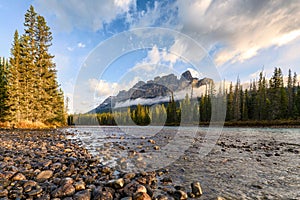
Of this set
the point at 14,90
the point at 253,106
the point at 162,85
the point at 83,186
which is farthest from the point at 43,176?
the point at 253,106

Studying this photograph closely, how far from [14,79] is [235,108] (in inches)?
2251

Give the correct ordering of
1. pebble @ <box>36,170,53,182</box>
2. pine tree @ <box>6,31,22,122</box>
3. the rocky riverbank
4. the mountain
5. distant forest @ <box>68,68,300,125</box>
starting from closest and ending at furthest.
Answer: the rocky riverbank < pebble @ <box>36,170,53,182</box> < the mountain < pine tree @ <box>6,31,22,122</box> < distant forest @ <box>68,68,300,125</box>

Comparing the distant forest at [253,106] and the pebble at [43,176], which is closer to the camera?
the pebble at [43,176]

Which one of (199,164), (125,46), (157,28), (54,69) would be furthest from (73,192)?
(54,69)

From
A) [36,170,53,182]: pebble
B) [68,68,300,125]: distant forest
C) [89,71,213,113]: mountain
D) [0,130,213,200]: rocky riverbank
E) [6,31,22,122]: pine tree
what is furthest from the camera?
[68,68,300,125]: distant forest

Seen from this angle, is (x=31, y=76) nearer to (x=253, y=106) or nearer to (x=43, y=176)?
(x=43, y=176)

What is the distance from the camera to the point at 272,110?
47.5m

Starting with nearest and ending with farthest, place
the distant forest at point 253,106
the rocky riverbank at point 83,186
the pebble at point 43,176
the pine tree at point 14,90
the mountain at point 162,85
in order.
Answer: the rocky riverbank at point 83,186 → the pebble at point 43,176 → the mountain at point 162,85 → the pine tree at point 14,90 → the distant forest at point 253,106

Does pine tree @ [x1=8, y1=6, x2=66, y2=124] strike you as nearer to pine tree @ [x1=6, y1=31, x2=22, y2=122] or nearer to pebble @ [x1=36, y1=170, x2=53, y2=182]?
pine tree @ [x1=6, y1=31, x2=22, y2=122]

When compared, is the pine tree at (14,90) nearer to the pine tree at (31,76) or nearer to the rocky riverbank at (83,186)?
the pine tree at (31,76)

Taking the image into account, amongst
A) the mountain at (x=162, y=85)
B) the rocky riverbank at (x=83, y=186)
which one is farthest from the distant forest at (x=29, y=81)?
the rocky riverbank at (x=83, y=186)

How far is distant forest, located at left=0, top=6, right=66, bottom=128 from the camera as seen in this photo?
21.9m

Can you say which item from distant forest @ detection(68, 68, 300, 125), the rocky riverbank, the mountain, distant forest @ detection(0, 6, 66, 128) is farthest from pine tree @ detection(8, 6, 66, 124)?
the rocky riverbank

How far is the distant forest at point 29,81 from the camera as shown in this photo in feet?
72.0
